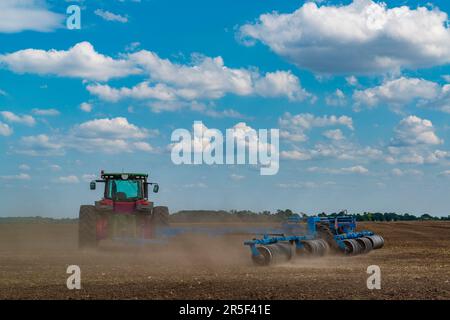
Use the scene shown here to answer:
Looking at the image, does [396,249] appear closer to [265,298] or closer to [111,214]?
[111,214]

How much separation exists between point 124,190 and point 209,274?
959 centimetres

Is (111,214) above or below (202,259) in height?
above

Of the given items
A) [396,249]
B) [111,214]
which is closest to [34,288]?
[111,214]

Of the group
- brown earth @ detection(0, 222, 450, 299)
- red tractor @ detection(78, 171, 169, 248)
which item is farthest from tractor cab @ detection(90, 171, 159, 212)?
brown earth @ detection(0, 222, 450, 299)

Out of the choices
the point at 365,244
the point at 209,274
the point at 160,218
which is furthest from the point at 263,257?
the point at 365,244

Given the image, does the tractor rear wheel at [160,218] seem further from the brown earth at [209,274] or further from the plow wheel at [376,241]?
the plow wheel at [376,241]

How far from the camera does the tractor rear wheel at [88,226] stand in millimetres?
25203

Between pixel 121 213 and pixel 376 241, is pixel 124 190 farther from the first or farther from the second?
pixel 376 241

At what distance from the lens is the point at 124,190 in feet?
86.3

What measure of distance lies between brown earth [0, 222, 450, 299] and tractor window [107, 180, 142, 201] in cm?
226

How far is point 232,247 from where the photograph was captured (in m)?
26.2

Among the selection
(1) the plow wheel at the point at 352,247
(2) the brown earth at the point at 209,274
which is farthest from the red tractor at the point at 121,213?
(1) the plow wheel at the point at 352,247

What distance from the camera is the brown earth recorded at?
13750mm
